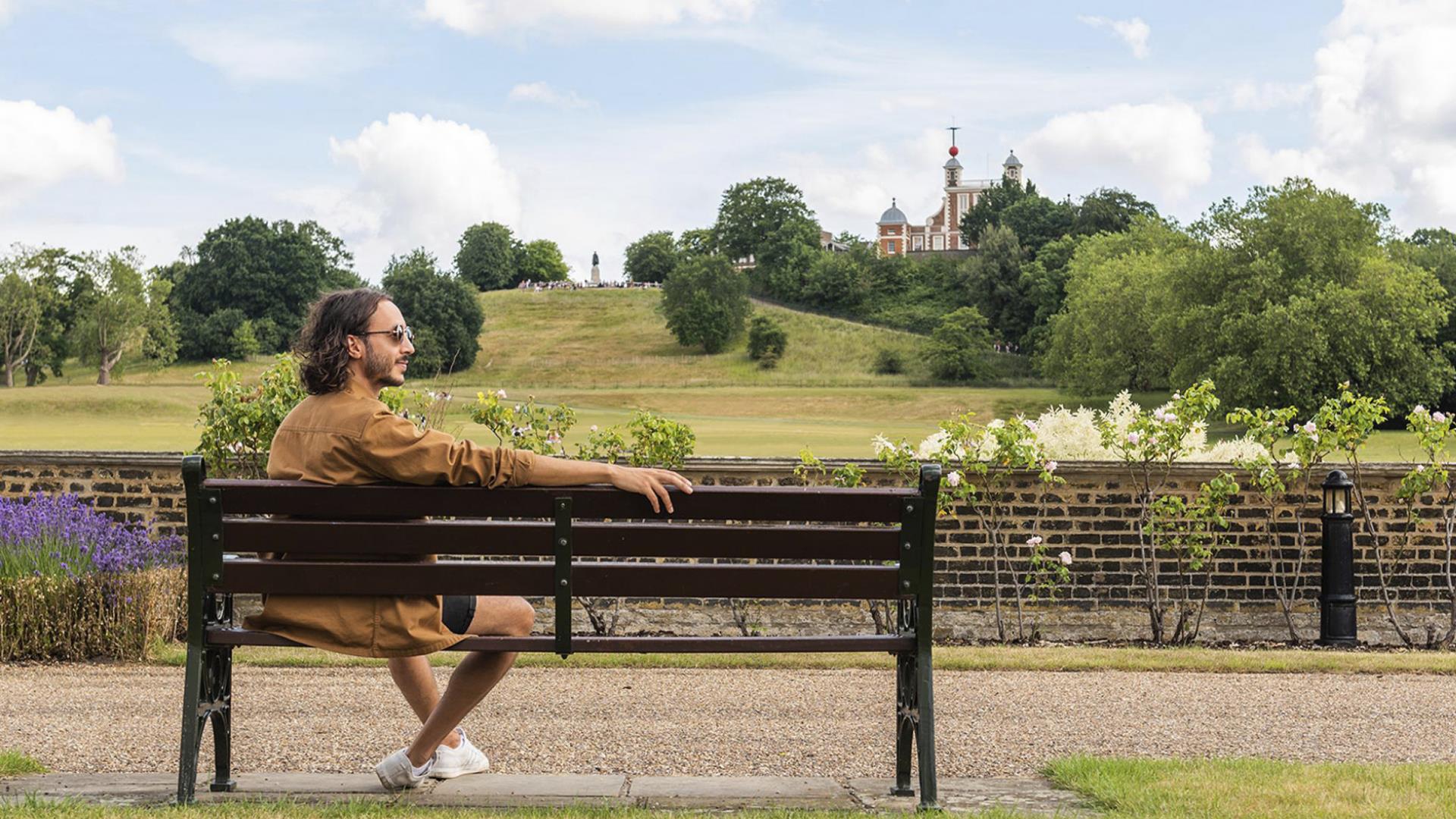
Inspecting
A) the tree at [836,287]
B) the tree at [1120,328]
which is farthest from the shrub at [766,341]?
the tree at [1120,328]

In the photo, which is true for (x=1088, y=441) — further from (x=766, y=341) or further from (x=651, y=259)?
(x=651, y=259)

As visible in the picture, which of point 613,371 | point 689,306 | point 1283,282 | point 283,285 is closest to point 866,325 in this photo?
point 689,306

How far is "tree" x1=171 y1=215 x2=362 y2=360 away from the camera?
300 feet

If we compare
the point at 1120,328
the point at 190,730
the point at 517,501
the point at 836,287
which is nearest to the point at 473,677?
the point at 517,501

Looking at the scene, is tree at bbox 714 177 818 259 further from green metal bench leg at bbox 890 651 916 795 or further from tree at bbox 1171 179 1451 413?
green metal bench leg at bbox 890 651 916 795

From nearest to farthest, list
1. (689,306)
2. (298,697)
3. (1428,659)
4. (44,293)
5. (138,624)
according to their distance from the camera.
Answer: (298,697) < (138,624) < (1428,659) < (44,293) < (689,306)

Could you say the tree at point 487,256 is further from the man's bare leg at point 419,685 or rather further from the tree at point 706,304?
the man's bare leg at point 419,685

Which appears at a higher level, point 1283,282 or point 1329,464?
point 1283,282

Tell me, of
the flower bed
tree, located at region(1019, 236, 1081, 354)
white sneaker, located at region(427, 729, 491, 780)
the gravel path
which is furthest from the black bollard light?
tree, located at region(1019, 236, 1081, 354)

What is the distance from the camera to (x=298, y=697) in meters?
6.45

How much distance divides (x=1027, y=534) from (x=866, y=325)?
90.5 meters

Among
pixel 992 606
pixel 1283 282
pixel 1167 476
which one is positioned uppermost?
pixel 1283 282

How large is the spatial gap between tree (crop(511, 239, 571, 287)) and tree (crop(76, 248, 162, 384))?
66.3 metres

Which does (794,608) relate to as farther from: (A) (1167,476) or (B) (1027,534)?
(A) (1167,476)
